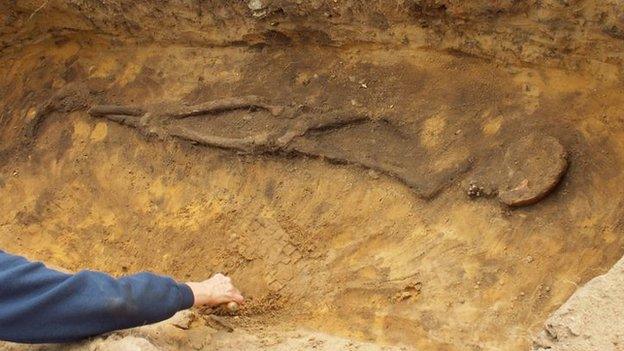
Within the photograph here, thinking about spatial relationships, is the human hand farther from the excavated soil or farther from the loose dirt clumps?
the loose dirt clumps

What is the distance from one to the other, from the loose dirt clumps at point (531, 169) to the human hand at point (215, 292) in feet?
4.73

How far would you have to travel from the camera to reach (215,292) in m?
3.48

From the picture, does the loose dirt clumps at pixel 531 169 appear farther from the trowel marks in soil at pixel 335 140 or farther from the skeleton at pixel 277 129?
the skeleton at pixel 277 129

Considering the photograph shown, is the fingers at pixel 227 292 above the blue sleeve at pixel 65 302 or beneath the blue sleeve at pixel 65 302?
beneath

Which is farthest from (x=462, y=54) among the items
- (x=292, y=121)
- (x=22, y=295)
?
(x=22, y=295)

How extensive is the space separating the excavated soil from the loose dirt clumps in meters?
0.01

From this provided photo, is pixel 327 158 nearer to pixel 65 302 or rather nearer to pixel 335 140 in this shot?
pixel 335 140

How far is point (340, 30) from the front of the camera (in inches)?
179

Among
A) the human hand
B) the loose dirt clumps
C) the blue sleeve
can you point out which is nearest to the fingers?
the human hand

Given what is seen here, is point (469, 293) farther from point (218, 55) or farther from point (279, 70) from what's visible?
point (218, 55)

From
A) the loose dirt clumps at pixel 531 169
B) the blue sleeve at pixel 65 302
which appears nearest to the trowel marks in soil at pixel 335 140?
the loose dirt clumps at pixel 531 169

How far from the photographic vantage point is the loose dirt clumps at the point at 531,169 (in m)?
3.70

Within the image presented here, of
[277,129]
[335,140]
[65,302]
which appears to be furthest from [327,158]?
[65,302]

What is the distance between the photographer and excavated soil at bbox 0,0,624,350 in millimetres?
3547
